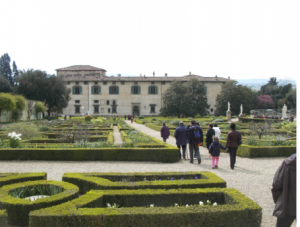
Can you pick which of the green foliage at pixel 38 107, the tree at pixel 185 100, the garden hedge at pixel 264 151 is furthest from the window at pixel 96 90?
the garden hedge at pixel 264 151

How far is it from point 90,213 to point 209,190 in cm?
183

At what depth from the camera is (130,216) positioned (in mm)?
3240

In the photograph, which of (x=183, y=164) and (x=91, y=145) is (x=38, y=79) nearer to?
(x=91, y=145)

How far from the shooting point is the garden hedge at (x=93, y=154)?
835cm

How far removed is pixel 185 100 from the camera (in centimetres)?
3769

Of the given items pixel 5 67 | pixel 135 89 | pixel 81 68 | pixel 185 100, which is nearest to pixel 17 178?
pixel 185 100

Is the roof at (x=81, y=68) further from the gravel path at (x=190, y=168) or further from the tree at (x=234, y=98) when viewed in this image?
the gravel path at (x=190, y=168)

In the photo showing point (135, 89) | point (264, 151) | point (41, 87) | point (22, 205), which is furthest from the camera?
point (135, 89)

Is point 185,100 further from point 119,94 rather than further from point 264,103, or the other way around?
point 264,103

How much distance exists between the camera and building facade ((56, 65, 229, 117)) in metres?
43.7

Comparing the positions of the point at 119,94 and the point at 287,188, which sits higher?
the point at 119,94

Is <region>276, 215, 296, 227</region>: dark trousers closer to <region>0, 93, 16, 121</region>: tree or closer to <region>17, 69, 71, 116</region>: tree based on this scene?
<region>0, 93, 16, 121</region>: tree

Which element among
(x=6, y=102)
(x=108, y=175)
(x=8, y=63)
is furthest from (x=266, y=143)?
(x=8, y=63)

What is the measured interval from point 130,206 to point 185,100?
34172 mm
